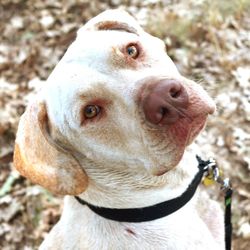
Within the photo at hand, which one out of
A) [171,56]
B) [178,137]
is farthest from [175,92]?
[171,56]

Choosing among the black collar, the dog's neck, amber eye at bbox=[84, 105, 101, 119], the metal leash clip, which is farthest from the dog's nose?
the metal leash clip

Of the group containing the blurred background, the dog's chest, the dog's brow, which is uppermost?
the dog's brow

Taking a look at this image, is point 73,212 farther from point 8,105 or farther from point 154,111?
point 8,105

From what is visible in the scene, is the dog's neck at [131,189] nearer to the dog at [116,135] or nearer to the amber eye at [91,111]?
the dog at [116,135]

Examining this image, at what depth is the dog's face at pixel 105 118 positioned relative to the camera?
297 centimetres

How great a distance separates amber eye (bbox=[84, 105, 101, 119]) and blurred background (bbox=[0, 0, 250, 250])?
7.57 ft

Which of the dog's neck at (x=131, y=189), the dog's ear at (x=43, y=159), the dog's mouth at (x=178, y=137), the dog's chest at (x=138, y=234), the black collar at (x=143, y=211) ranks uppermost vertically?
the dog's mouth at (x=178, y=137)

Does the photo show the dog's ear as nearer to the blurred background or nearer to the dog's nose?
the dog's nose

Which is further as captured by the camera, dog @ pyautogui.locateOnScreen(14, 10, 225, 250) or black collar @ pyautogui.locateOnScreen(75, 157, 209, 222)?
black collar @ pyautogui.locateOnScreen(75, 157, 209, 222)

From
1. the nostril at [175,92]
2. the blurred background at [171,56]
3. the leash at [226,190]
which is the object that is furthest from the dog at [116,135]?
the blurred background at [171,56]

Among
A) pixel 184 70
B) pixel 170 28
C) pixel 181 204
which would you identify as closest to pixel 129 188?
pixel 181 204

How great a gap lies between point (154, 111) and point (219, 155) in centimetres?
273

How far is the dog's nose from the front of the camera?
9.19 ft

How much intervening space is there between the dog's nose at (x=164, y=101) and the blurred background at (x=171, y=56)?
2.29 meters
